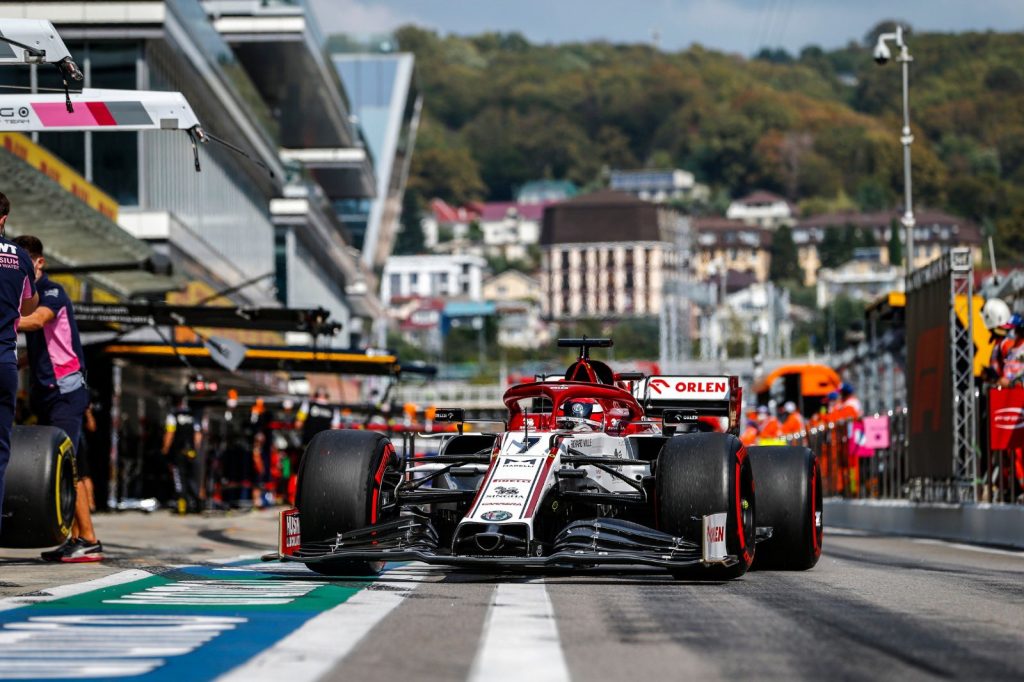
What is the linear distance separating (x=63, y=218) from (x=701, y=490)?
16.9 m

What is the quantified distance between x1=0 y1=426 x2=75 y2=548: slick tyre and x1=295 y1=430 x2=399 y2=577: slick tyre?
52.0 inches

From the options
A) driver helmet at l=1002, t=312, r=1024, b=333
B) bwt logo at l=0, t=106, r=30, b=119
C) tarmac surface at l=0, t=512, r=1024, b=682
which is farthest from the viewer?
driver helmet at l=1002, t=312, r=1024, b=333

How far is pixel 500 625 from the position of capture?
7656mm

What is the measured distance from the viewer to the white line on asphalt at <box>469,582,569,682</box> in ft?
20.2

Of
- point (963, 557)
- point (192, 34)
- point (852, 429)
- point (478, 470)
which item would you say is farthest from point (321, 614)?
point (192, 34)

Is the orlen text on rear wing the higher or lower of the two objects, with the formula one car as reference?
higher

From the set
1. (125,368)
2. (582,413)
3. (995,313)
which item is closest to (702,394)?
(582,413)

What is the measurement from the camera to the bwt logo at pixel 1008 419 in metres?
17.9

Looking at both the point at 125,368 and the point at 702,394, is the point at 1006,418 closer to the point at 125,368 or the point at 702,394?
the point at 702,394

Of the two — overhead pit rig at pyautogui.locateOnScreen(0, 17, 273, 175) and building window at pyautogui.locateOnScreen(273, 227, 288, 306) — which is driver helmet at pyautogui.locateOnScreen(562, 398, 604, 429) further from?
building window at pyautogui.locateOnScreen(273, 227, 288, 306)

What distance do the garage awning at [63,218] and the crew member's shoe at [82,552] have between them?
844cm

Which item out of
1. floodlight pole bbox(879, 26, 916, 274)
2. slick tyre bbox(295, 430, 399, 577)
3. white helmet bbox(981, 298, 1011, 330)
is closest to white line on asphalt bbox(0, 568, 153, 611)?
slick tyre bbox(295, 430, 399, 577)

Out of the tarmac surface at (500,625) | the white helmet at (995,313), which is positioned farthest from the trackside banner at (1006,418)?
the tarmac surface at (500,625)

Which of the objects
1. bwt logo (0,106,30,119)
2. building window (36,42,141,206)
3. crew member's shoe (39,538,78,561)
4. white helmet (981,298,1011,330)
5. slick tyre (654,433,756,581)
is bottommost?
crew member's shoe (39,538,78,561)
